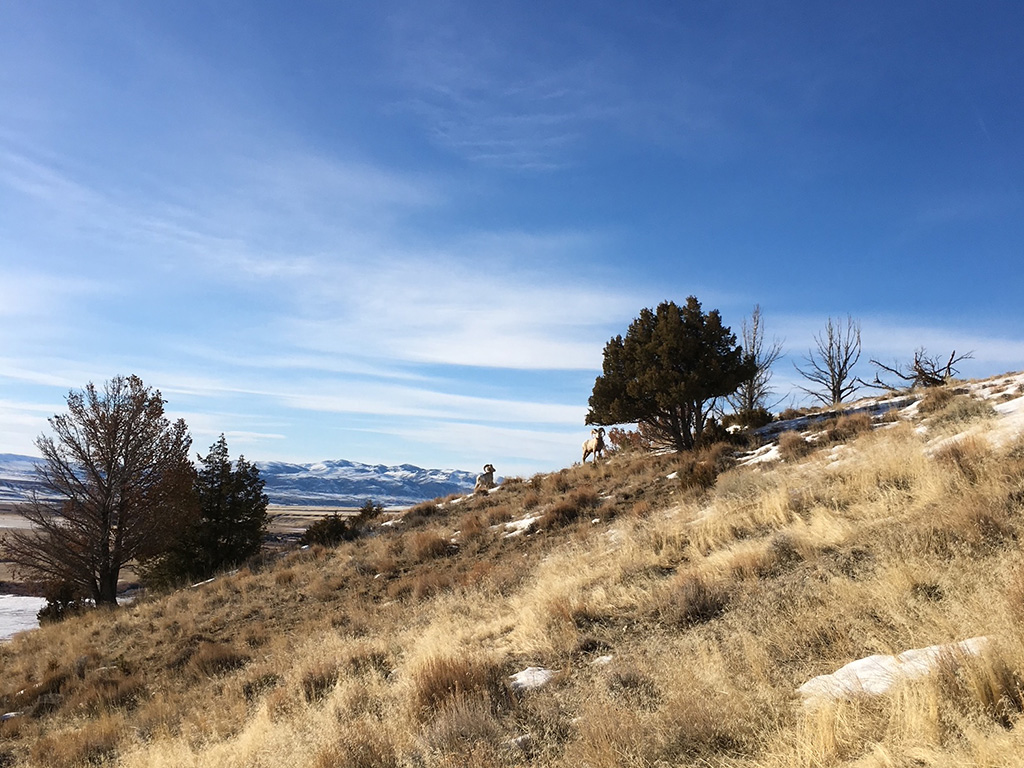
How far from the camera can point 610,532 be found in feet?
38.5

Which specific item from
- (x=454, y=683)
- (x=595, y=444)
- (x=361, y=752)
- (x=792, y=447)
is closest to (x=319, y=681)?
(x=454, y=683)

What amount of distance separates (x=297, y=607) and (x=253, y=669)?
451 centimetres

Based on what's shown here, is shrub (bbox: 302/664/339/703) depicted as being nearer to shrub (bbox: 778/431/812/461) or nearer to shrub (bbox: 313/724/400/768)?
shrub (bbox: 313/724/400/768)

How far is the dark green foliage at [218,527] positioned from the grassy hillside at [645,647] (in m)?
10.2

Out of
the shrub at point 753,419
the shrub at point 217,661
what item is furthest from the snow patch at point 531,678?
the shrub at point 753,419

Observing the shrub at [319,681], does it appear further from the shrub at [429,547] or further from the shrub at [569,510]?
the shrub at [569,510]

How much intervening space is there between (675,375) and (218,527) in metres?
20.1

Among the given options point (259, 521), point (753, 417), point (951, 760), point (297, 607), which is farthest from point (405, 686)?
point (259, 521)

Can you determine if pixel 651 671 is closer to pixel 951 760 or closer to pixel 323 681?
pixel 951 760

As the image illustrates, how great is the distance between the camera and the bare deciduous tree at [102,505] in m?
22.5

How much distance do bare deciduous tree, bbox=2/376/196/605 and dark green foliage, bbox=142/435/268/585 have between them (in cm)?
96

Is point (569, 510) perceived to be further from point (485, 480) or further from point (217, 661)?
point (485, 480)

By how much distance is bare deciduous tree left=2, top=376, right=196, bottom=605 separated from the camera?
2245 cm

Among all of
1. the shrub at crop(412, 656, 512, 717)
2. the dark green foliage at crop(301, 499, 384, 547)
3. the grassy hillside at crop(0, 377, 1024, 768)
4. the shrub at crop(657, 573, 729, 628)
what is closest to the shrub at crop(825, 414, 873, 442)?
the grassy hillside at crop(0, 377, 1024, 768)
